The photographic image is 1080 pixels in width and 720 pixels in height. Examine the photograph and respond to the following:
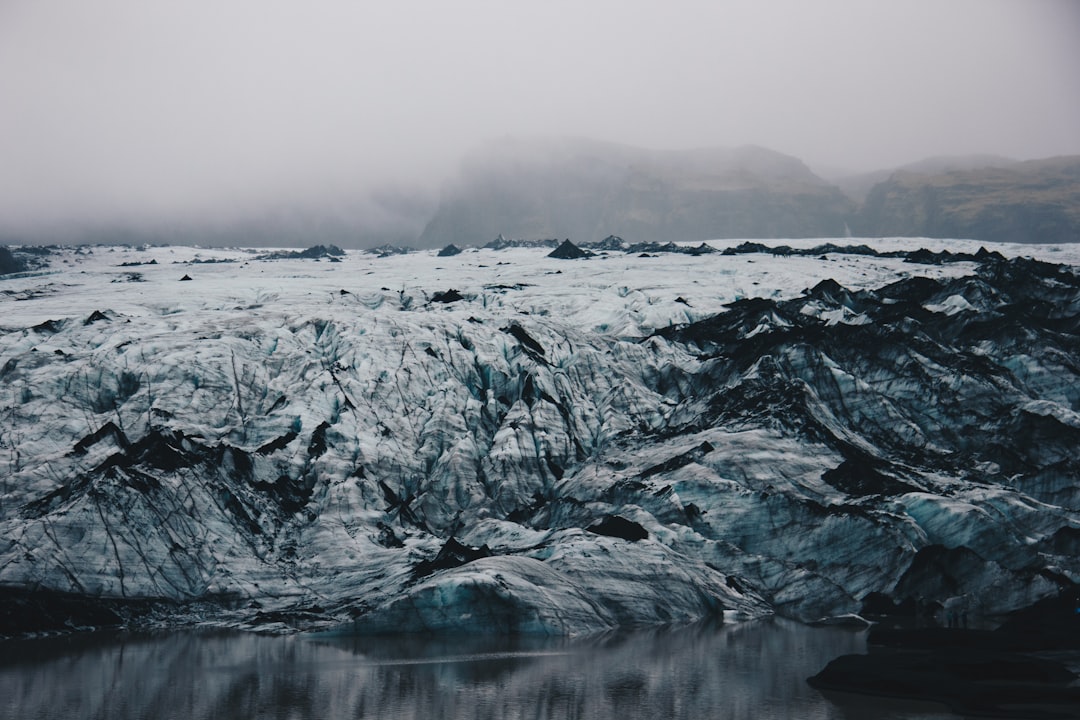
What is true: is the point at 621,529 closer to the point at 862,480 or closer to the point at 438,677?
the point at 862,480

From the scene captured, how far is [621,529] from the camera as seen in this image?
47.6 meters

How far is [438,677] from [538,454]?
2500cm

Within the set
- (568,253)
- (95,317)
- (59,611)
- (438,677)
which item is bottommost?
(59,611)

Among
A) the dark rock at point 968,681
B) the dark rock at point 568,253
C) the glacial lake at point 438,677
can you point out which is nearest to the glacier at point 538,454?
the glacial lake at point 438,677

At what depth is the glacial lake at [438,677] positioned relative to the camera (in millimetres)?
28391

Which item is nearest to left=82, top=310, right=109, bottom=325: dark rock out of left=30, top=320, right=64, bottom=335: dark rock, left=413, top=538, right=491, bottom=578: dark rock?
left=30, top=320, right=64, bottom=335: dark rock

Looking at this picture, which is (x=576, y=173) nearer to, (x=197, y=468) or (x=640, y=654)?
(x=197, y=468)

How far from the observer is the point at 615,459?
56625 millimetres

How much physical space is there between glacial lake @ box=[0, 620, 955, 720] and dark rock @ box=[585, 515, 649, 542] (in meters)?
5.72

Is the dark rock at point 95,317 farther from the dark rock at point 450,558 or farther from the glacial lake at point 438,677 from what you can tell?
the dark rock at point 450,558

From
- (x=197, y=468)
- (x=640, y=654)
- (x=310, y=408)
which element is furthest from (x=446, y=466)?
(x=640, y=654)

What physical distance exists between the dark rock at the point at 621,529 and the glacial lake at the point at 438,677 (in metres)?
5.72

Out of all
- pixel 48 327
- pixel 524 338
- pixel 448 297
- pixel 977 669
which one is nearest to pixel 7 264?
pixel 48 327

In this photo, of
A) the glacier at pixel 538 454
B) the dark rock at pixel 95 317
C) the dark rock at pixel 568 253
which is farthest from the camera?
the dark rock at pixel 568 253
